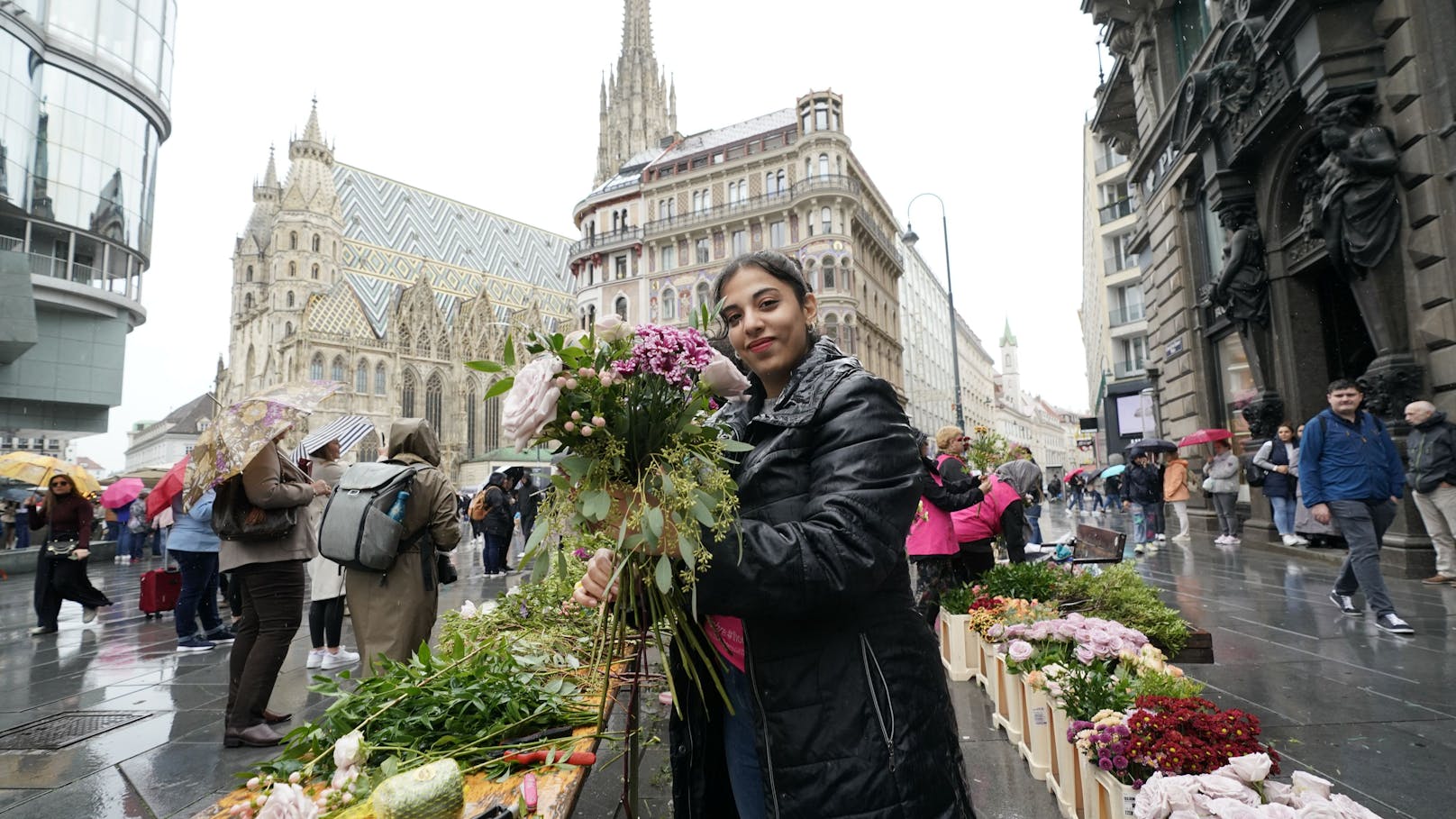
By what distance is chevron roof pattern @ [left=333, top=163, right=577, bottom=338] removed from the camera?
70500 mm

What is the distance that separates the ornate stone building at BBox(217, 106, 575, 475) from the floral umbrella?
198 feet

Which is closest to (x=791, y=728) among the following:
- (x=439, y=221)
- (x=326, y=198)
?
(x=326, y=198)

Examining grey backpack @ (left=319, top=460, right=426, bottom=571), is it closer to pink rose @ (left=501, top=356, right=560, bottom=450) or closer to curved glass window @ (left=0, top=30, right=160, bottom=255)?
pink rose @ (left=501, top=356, right=560, bottom=450)

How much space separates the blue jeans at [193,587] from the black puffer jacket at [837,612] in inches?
289

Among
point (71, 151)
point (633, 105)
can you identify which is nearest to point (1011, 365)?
point (633, 105)

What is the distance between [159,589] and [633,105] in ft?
255

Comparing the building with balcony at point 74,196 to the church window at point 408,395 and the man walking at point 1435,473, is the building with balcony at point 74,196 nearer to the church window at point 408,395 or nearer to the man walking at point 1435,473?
the man walking at point 1435,473

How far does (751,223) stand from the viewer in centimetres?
4338

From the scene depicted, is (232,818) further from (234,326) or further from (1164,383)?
(234,326)

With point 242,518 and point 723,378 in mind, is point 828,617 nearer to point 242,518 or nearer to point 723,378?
point 723,378

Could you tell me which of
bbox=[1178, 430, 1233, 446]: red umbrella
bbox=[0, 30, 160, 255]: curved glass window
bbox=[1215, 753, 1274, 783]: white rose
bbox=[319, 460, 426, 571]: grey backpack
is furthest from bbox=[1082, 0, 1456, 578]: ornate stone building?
bbox=[0, 30, 160, 255]: curved glass window

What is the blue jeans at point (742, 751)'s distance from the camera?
160 cm

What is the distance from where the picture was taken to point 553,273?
8831cm

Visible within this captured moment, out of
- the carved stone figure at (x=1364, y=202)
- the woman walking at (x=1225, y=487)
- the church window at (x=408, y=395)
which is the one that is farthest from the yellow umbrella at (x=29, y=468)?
the church window at (x=408, y=395)
